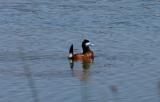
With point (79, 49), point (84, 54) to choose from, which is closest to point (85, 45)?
point (84, 54)

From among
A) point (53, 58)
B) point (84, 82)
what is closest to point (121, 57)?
point (53, 58)

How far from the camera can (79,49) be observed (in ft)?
65.6

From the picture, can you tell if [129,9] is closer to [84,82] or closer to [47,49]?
[47,49]

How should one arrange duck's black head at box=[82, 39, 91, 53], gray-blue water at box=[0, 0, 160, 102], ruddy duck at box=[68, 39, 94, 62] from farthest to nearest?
1. duck's black head at box=[82, 39, 91, 53]
2. ruddy duck at box=[68, 39, 94, 62]
3. gray-blue water at box=[0, 0, 160, 102]

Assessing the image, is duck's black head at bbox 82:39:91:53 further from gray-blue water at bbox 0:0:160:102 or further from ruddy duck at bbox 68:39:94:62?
gray-blue water at bbox 0:0:160:102

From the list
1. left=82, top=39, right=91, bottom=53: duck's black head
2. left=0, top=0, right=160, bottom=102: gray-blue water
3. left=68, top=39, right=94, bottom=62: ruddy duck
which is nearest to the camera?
left=0, top=0, right=160, bottom=102: gray-blue water

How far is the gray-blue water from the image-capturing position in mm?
13562

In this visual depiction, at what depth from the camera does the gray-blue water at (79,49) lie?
13.6 m

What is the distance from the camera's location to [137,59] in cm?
1747

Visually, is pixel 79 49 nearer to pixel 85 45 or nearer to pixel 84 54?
pixel 85 45

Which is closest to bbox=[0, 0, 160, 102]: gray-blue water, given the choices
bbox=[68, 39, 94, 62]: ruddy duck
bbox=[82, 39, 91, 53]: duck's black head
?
bbox=[68, 39, 94, 62]: ruddy duck

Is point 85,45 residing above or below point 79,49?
above

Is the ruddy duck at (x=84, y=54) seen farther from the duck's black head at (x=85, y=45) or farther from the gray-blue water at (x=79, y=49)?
the gray-blue water at (x=79, y=49)

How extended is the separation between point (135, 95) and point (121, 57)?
4613 mm
